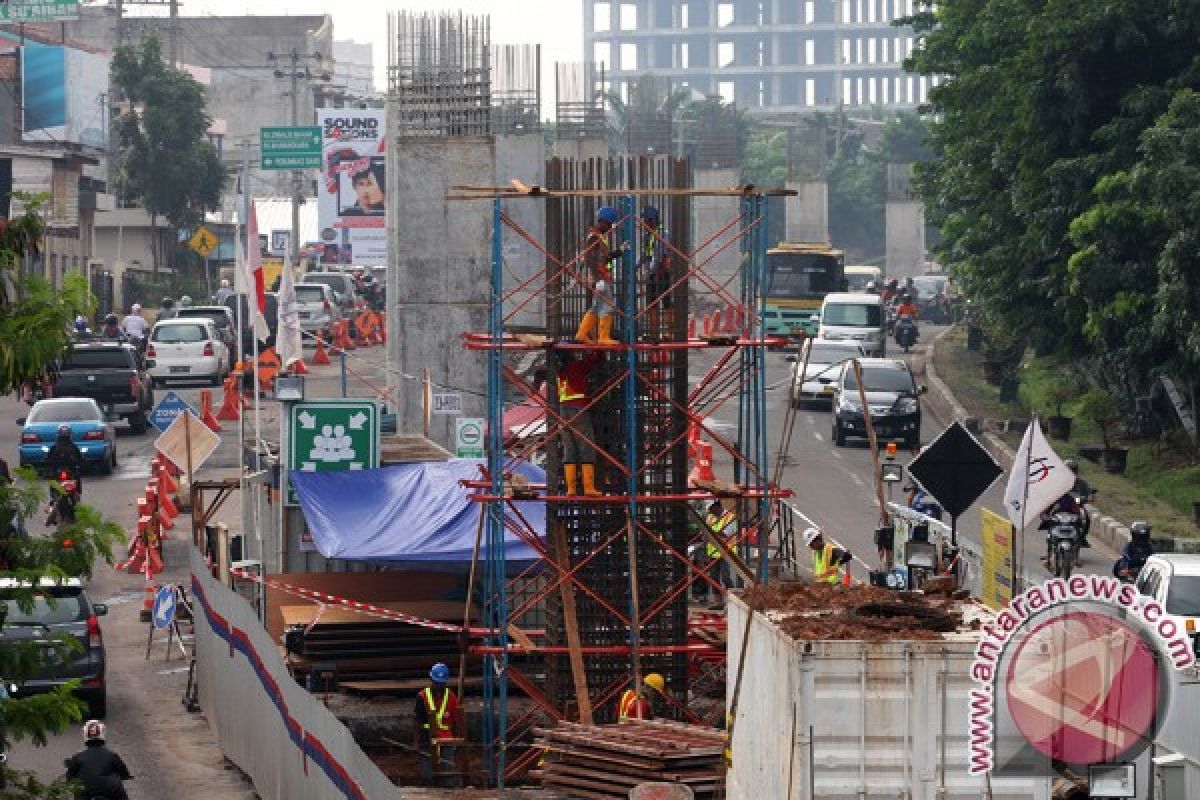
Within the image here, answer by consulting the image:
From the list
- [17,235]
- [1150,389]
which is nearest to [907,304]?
[1150,389]

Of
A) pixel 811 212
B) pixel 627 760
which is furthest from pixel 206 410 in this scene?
pixel 811 212

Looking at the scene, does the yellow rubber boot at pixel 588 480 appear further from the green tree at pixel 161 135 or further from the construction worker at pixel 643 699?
the green tree at pixel 161 135

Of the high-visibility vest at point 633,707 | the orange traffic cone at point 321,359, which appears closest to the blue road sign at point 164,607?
the high-visibility vest at point 633,707

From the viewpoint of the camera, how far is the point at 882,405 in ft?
152

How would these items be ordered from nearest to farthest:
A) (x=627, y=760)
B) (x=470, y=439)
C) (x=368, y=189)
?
(x=627, y=760)
(x=470, y=439)
(x=368, y=189)

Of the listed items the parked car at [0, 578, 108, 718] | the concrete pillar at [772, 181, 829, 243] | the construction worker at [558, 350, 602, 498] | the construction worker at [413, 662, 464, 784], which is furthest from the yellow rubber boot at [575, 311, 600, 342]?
the concrete pillar at [772, 181, 829, 243]

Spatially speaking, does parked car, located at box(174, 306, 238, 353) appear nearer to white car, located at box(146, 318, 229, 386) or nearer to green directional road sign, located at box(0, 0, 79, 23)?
white car, located at box(146, 318, 229, 386)

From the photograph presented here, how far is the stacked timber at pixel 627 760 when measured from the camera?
1873 cm

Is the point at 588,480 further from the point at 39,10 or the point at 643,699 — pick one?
the point at 39,10

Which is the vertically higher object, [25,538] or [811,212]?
[811,212]

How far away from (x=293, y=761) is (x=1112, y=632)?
30.0 feet

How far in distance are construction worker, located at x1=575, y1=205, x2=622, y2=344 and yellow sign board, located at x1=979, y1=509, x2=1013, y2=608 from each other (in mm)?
5201

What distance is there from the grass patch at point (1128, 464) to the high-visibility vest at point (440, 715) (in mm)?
14694

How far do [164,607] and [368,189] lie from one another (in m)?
64.7
